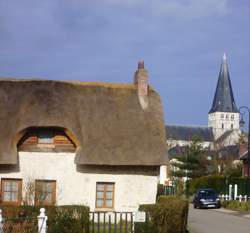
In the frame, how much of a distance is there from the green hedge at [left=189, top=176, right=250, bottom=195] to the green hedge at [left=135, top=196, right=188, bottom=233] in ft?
99.8

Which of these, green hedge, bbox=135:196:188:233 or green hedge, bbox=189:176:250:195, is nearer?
green hedge, bbox=135:196:188:233

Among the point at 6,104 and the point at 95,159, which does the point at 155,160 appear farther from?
the point at 6,104

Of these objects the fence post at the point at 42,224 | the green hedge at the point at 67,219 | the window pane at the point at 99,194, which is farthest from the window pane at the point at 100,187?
the fence post at the point at 42,224

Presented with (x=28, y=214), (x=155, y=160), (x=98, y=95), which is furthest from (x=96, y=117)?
(x=28, y=214)

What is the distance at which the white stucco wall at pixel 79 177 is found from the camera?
26453 millimetres

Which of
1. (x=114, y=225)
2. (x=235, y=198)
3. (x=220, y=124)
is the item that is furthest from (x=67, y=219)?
(x=220, y=124)

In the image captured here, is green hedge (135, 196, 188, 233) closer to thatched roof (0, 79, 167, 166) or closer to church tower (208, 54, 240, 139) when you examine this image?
thatched roof (0, 79, 167, 166)

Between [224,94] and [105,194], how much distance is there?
149 meters

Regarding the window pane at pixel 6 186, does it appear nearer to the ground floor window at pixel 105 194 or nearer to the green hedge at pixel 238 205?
the ground floor window at pixel 105 194

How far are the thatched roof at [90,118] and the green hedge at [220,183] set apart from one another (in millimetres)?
23343

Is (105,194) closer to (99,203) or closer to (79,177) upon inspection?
(99,203)

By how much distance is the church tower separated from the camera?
6304 inches

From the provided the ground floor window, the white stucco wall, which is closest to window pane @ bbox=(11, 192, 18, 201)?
the white stucco wall

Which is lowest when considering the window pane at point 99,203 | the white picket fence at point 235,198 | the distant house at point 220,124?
the white picket fence at point 235,198
